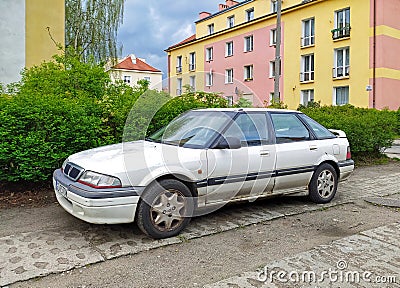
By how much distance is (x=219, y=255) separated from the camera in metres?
3.93

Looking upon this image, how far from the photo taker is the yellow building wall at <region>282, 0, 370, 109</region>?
24.4 meters

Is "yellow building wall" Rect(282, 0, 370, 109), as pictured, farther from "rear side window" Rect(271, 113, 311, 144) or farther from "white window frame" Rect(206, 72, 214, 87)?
"rear side window" Rect(271, 113, 311, 144)

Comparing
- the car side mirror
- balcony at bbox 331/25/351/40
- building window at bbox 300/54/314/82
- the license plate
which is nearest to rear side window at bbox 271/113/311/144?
the car side mirror

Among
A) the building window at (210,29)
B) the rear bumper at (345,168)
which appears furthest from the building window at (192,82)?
the building window at (210,29)

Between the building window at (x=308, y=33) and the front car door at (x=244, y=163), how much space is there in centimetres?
2460

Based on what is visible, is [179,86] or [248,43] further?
[248,43]

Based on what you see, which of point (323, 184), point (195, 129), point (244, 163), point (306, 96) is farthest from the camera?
point (306, 96)

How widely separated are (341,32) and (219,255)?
25301 mm

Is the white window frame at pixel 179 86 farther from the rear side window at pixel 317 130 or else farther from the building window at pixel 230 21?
the building window at pixel 230 21

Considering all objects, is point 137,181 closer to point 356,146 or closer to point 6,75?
point 356,146

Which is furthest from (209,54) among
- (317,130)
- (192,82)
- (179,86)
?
(317,130)

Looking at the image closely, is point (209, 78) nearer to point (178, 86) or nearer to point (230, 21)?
point (178, 86)

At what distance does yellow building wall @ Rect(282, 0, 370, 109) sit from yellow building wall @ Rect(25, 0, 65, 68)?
1851 cm

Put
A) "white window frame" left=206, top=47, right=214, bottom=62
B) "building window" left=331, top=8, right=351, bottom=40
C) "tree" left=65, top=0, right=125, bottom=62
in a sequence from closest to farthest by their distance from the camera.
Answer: "tree" left=65, top=0, right=125, bottom=62
"building window" left=331, top=8, right=351, bottom=40
"white window frame" left=206, top=47, right=214, bottom=62
